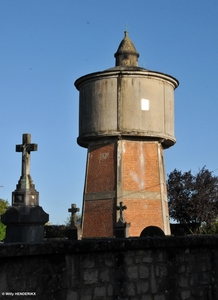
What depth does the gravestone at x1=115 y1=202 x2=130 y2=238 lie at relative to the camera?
18.6 meters

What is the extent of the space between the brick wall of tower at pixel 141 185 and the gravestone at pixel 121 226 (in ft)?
3.05

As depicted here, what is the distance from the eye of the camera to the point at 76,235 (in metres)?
17.9

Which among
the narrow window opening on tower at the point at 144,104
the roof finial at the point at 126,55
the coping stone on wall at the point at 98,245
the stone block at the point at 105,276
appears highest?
the roof finial at the point at 126,55

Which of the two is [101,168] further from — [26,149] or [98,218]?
[26,149]

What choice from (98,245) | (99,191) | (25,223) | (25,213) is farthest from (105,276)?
(99,191)

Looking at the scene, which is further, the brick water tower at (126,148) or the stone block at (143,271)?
the brick water tower at (126,148)

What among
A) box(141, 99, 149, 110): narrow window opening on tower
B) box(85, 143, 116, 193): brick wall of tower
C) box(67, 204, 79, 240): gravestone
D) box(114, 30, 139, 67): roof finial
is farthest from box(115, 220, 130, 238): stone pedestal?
box(114, 30, 139, 67): roof finial

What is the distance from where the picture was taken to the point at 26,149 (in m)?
11.1

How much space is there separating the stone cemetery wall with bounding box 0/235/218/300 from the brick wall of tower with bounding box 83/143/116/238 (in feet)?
51.0

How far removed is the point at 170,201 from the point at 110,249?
2977 centimetres

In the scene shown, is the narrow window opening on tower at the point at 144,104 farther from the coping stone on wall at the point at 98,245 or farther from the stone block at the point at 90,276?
the stone block at the point at 90,276

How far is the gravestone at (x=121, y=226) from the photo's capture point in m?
18.6

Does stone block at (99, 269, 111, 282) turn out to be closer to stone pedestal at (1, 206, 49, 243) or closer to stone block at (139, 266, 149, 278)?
stone block at (139, 266, 149, 278)

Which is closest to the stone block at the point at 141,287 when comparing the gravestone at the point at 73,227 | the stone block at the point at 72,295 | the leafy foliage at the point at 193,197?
the stone block at the point at 72,295
